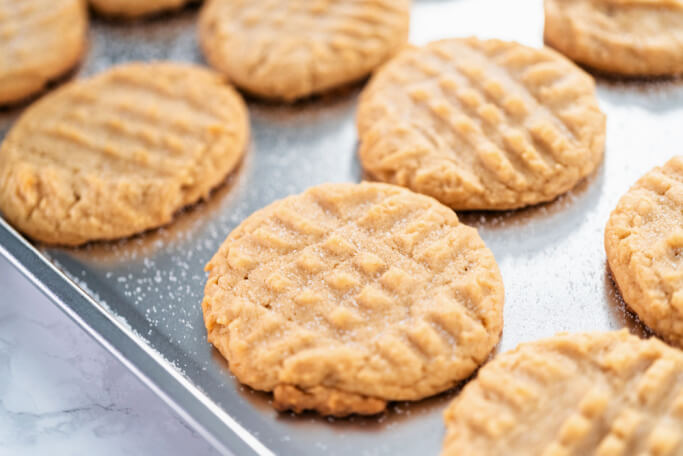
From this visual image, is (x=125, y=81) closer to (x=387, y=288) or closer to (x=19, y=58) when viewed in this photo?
(x=19, y=58)

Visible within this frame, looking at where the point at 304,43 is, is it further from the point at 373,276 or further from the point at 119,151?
the point at 373,276

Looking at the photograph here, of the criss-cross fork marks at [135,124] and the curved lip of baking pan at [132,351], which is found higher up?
the criss-cross fork marks at [135,124]

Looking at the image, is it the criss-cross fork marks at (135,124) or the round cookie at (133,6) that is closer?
the criss-cross fork marks at (135,124)

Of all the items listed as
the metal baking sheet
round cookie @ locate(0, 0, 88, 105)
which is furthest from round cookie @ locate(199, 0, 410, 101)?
round cookie @ locate(0, 0, 88, 105)

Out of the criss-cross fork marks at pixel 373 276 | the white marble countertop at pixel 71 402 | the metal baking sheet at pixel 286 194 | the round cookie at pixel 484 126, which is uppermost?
the round cookie at pixel 484 126

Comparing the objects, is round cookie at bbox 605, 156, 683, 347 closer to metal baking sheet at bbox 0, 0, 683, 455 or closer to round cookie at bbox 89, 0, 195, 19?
metal baking sheet at bbox 0, 0, 683, 455

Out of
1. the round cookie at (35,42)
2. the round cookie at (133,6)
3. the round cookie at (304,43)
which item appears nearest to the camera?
the round cookie at (304,43)

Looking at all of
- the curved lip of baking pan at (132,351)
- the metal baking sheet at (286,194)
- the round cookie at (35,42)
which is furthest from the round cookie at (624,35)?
the round cookie at (35,42)

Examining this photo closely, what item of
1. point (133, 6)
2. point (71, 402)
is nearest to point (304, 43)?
point (133, 6)

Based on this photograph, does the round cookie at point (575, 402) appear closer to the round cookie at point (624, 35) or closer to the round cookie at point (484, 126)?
the round cookie at point (484, 126)
